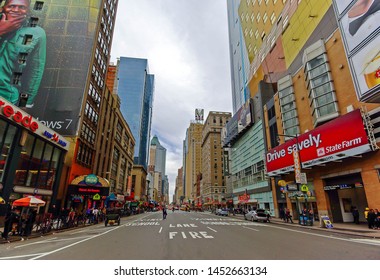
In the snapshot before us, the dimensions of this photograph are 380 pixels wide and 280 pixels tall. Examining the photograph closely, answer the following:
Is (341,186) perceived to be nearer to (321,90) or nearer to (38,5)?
(321,90)

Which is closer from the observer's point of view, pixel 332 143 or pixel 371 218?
pixel 371 218

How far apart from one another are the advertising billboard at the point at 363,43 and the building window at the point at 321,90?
482 cm

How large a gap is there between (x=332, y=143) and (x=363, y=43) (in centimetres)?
1011

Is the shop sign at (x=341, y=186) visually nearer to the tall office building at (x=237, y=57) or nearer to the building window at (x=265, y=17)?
the building window at (x=265, y=17)

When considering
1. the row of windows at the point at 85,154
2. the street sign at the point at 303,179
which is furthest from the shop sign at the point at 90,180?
the street sign at the point at 303,179

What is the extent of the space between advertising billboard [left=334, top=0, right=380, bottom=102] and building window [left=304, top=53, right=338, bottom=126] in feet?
15.8

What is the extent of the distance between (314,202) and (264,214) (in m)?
7.36

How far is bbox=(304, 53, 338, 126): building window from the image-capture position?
25.7m

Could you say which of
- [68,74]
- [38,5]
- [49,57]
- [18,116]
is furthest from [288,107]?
[38,5]

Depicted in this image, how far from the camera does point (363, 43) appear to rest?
20.0m

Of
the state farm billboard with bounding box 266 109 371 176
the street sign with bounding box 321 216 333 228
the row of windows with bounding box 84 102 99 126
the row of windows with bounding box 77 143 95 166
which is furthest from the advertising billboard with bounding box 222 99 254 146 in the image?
the row of windows with bounding box 77 143 95 166

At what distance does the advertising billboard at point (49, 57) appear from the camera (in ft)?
110

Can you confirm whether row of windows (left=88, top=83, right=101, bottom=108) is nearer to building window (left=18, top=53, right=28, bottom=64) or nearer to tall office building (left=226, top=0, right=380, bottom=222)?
building window (left=18, top=53, right=28, bottom=64)
